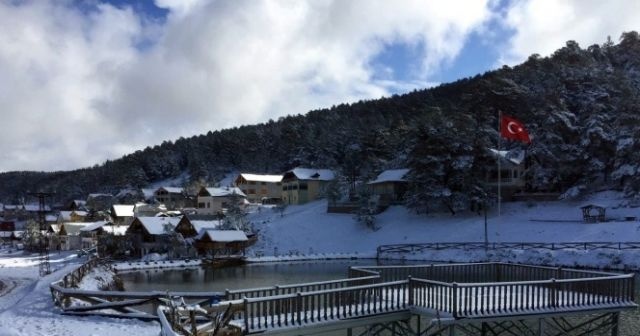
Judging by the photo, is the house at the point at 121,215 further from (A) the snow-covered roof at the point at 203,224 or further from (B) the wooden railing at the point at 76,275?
(B) the wooden railing at the point at 76,275

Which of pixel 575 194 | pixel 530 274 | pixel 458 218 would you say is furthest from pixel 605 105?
pixel 530 274

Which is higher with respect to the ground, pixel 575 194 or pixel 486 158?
pixel 486 158

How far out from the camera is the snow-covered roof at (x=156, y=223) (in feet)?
A: 205

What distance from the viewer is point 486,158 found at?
5856cm

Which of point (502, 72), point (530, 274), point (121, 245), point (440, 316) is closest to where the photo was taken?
point (440, 316)

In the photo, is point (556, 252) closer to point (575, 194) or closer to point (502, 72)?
point (575, 194)

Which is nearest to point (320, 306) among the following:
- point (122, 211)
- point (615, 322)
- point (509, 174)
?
point (615, 322)

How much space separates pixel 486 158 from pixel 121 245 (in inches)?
1607

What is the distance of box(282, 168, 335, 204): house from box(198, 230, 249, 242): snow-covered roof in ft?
83.8

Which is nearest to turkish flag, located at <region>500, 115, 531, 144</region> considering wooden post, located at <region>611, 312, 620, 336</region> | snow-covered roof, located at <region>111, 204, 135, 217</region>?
wooden post, located at <region>611, 312, 620, 336</region>

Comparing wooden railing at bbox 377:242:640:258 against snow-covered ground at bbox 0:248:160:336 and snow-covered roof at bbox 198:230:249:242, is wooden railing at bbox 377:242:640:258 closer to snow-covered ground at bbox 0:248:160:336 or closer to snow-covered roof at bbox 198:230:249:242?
snow-covered roof at bbox 198:230:249:242

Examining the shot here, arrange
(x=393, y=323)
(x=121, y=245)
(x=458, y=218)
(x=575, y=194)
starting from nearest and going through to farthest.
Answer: (x=393, y=323)
(x=575, y=194)
(x=458, y=218)
(x=121, y=245)

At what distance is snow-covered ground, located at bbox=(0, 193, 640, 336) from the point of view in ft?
126

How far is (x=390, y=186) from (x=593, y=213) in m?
25.7
